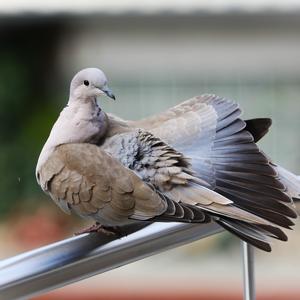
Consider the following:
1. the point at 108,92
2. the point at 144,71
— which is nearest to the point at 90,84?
the point at 108,92

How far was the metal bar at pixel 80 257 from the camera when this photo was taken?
0.62 metres

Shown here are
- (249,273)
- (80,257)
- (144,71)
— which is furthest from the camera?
(144,71)

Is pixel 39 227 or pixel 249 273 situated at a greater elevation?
pixel 249 273

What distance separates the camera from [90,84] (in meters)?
0.70

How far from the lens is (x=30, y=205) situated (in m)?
2.76

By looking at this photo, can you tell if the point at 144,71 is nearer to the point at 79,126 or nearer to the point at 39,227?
the point at 39,227

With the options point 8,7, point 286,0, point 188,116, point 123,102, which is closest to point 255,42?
point 286,0

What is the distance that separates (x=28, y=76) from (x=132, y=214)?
191 cm

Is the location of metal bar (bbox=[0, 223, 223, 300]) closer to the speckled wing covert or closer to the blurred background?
the speckled wing covert

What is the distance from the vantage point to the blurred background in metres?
2.63

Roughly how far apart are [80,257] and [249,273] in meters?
0.17

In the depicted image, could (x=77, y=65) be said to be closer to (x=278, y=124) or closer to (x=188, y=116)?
(x=278, y=124)

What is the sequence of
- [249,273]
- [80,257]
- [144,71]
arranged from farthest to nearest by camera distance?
[144,71]
[249,273]
[80,257]

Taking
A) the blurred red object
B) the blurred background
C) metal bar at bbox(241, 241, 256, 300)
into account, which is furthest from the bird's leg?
the blurred red object
